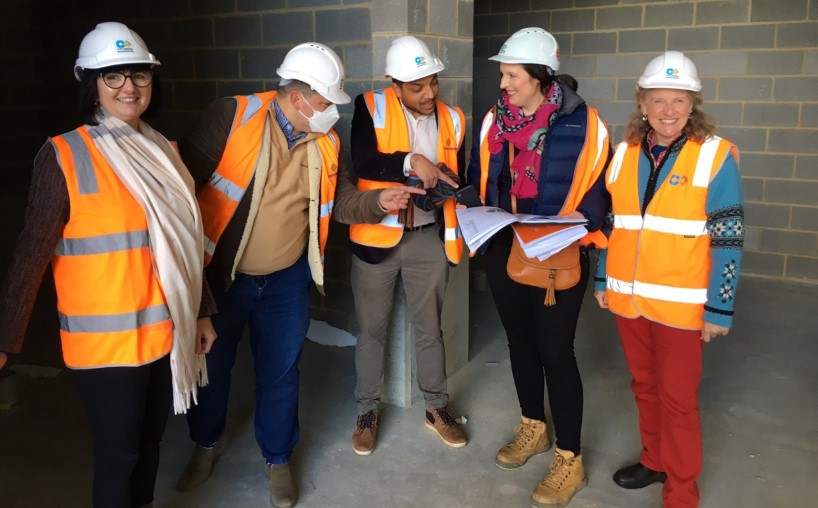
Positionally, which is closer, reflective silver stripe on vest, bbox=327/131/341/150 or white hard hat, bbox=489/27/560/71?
white hard hat, bbox=489/27/560/71

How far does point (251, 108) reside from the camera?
212 cm

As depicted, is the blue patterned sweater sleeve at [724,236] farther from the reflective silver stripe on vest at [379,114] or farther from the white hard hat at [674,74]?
the reflective silver stripe on vest at [379,114]

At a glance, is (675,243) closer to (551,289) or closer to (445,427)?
(551,289)

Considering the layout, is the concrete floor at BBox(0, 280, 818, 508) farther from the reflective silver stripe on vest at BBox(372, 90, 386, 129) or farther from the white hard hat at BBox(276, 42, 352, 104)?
the white hard hat at BBox(276, 42, 352, 104)

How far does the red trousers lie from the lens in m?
2.13

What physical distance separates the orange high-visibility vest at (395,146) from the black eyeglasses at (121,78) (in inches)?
36.7

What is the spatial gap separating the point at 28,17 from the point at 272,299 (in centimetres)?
475

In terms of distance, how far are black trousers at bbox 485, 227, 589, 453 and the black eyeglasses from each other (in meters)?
1.23

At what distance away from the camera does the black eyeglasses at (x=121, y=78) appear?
1701 mm

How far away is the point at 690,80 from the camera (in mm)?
2047

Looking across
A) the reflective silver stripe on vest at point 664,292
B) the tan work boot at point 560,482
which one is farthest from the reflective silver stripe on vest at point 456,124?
the tan work boot at point 560,482

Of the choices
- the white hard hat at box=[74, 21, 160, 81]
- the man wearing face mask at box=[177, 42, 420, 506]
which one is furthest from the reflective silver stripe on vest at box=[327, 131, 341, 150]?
the white hard hat at box=[74, 21, 160, 81]

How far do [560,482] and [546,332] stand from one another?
1.81ft

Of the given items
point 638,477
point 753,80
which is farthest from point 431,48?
point 753,80
